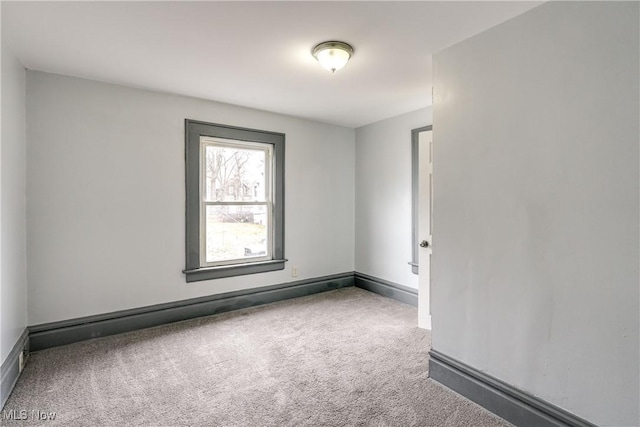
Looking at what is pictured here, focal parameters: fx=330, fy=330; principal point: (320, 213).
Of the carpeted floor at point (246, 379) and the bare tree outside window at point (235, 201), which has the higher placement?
the bare tree outside window at point (235, 201)

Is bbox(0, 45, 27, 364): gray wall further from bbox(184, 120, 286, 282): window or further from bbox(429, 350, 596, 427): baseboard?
bbox(429, 350, 596, 427): baseboard

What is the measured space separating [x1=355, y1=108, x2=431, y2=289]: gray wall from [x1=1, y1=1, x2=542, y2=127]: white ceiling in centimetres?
88

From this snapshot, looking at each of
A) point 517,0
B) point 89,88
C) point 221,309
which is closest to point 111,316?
point 221,309

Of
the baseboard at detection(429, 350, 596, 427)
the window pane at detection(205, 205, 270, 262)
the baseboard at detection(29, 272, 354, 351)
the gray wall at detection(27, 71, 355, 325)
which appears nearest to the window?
the window pane at detection(205, 205, 270, 262)

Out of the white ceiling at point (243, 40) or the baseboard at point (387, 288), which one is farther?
the baseboard at point (387, 288)

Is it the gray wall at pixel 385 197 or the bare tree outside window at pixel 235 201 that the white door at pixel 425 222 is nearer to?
the gray wall at pixel 385 197

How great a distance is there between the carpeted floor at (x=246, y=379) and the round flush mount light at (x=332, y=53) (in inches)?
87.2

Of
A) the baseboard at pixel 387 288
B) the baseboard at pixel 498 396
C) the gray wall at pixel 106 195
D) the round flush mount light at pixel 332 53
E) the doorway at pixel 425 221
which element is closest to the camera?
the baseboard at pixel 498 396

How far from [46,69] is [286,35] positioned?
2.08 m

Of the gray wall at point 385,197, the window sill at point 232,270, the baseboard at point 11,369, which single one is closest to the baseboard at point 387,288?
the gray wall at point 385,197

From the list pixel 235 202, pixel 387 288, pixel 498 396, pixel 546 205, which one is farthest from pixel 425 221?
pixel 235 202

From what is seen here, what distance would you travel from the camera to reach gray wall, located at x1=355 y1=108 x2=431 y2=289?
400cm

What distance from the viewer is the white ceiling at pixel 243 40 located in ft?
6.05

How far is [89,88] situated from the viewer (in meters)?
2.91
